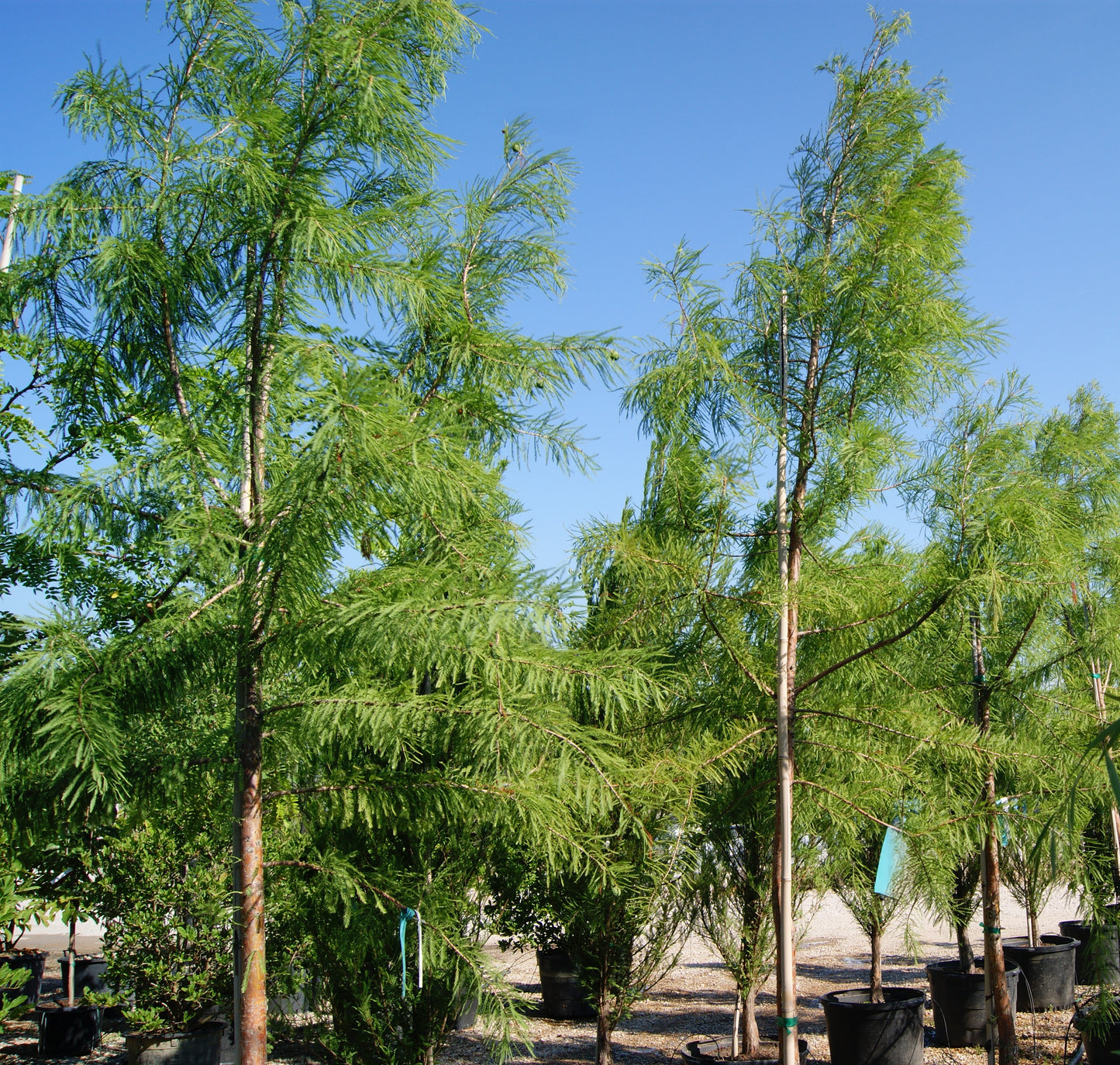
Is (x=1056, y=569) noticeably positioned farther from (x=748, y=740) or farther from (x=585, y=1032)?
(x=585, y=1032)

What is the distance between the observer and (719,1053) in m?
5.37

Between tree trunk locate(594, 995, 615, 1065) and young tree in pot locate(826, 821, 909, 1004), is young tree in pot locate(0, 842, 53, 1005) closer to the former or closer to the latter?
tree trunk locate(594, 995, 615, 1065)

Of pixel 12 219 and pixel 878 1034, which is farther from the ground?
pixel 12 219

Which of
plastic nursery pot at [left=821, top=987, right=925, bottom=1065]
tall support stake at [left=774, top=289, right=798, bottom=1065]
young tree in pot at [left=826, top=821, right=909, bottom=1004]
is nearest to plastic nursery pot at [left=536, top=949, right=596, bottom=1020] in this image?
young tree in pot at [left=826, top=821, right=909, bottom=1004]

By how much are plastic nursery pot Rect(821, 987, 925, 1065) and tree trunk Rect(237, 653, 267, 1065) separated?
4152mm

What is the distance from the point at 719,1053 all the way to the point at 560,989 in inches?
90.2

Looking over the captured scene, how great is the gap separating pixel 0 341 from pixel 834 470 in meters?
3.12

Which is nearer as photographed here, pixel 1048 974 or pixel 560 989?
pixel 1048 974

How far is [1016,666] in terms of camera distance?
5.32 metres

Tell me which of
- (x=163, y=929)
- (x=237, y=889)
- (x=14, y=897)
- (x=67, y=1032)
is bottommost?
(x=67, y=1032)

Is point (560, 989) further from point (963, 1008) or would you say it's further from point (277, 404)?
point (277, 404)

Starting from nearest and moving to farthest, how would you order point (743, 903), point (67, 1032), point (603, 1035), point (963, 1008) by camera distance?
point (603, 1035), point (743, 903), point (67, 1032), point (963, 1008)

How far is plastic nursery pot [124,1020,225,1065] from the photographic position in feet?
17.7

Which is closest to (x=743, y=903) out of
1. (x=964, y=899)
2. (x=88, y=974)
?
(x=964, y=899)
